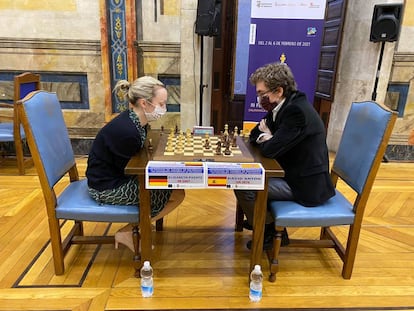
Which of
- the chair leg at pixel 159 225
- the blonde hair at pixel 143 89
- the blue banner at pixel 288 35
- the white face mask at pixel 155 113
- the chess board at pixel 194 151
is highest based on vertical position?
the blue banner at pixel 288 35

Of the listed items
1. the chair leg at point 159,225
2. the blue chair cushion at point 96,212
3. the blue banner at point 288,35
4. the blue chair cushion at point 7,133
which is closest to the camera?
the blue chair cushion at point 96,212

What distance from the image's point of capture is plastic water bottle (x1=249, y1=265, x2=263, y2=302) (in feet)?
5.98

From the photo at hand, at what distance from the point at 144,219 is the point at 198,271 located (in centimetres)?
51

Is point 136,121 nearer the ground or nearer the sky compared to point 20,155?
nearer the sky

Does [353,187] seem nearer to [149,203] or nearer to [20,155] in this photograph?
[149,203]

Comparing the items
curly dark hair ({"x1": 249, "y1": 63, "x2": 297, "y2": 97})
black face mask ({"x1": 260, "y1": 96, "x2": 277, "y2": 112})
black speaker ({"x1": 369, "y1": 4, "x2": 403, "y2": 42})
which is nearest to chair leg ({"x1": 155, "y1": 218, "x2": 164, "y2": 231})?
black face mask ({"x1": 260, "y1": 96, "x2": 277, "y2": 112})

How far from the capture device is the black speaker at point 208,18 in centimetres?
368

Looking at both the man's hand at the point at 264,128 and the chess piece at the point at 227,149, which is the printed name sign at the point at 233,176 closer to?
the chess piece at the point at 227,149

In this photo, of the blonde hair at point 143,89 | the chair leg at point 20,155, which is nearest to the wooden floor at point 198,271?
Answer: the chair leg at point 20,155

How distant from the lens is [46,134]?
186 cm

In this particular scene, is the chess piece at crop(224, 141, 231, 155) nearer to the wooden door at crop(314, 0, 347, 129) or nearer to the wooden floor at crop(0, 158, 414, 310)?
the wooden floor at crop(0, 158, 414, 310)

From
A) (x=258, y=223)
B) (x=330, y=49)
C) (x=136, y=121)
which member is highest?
(x=330, y=49)

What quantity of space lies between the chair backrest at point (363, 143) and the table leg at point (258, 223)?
1.73ft

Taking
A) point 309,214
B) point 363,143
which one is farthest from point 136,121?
point 363,143
